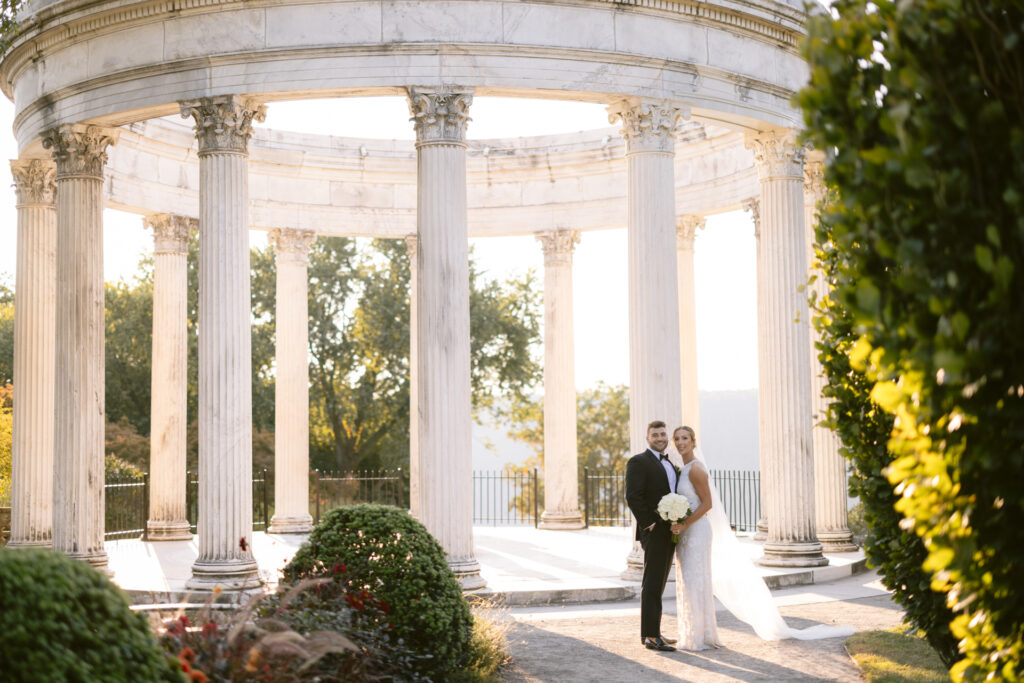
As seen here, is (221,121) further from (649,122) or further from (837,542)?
(837,542)

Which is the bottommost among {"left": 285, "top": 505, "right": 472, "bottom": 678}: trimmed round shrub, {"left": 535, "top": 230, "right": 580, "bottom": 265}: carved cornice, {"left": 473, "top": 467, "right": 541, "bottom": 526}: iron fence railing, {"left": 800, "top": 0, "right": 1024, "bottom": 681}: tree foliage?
{"left": 473, "top": 467, "right": 541, "bottom": 526}: iron fence railing

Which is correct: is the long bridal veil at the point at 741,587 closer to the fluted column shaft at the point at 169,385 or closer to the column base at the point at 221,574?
the column base at the point at 221,574

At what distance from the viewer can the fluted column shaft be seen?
5488 cm

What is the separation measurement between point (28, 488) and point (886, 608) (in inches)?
1331

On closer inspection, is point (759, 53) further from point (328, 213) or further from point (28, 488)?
point (28, 488)

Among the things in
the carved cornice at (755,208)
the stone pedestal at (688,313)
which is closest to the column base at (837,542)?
the stone pedestal at (688,313)

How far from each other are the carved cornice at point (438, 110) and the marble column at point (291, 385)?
25.1m

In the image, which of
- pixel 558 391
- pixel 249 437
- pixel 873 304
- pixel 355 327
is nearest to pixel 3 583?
pixel 873 304

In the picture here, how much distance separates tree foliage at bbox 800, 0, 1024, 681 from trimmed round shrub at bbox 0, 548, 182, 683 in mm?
8523

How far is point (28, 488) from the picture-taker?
45125 millimetres

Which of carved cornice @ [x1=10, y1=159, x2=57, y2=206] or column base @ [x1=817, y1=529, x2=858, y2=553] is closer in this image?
carved cornice @ [x1=10, y1=159, x2=57, y2=206]

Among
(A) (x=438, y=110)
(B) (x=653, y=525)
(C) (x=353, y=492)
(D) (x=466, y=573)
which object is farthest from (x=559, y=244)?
(C) (x=353, y=492)

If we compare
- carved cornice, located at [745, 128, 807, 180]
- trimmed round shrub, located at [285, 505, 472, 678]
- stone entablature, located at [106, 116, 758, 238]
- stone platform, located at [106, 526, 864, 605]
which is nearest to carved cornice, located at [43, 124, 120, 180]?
stone entablature, located at [106, 116, 758, 238]

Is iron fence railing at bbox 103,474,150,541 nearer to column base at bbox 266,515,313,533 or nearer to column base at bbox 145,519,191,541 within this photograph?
column base at bbox 145,519,191,541
